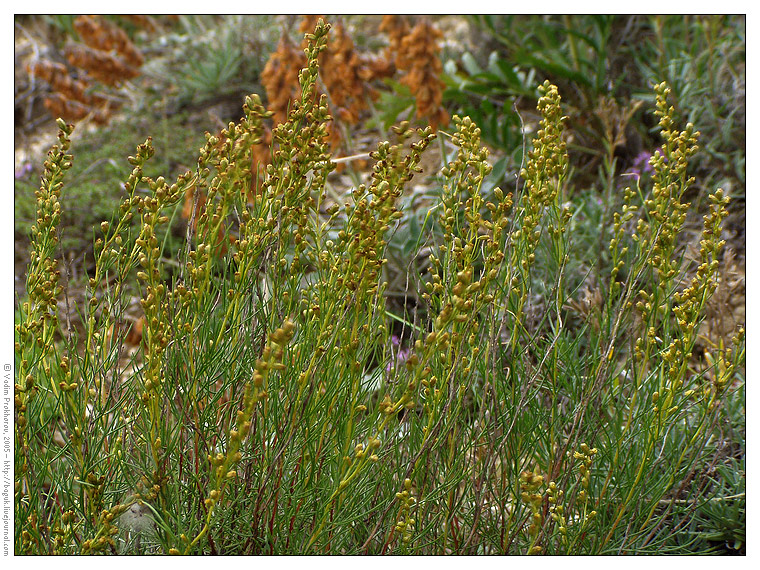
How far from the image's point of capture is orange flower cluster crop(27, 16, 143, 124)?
4.06 metres

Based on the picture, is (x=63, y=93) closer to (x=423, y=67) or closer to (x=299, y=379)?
(x=423, y=67)

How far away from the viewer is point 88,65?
4.12 metres

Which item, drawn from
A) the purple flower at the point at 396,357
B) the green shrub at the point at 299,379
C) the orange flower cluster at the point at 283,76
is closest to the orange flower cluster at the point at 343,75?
the orange flower cluster at the point at 283,76

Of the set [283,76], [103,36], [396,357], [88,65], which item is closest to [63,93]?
[88,65]

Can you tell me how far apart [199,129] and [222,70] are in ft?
1.67

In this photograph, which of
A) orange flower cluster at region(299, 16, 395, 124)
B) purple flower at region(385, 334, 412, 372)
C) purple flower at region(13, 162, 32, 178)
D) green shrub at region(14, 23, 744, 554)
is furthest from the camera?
purple flower at region(13, 162, 32, 178)

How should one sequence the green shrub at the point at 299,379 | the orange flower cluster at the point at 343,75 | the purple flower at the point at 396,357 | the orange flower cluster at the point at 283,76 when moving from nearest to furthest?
the green shrub at the point at 299,379, the purple flower at the point at 396,357, the orange flower cluster at the point at 283,76, the orange flower cluster at the point at 343,75

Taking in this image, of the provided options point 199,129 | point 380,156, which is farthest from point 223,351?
point 199,129

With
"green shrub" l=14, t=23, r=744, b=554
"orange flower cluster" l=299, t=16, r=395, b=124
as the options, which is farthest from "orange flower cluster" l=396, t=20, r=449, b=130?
"green shrub" l=14, t=23, r=744, b=554

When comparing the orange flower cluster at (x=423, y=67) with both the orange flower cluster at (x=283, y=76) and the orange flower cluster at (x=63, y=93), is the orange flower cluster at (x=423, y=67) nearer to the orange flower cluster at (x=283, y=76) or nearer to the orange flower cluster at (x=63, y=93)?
the orange flower cluster at (x=283, y=76)

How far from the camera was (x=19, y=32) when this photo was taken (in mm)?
5602

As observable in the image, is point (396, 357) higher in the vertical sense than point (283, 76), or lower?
lower

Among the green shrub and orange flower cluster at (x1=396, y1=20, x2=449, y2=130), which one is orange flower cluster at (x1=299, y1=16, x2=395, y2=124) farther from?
the green shrub

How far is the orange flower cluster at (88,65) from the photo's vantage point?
160 inches
